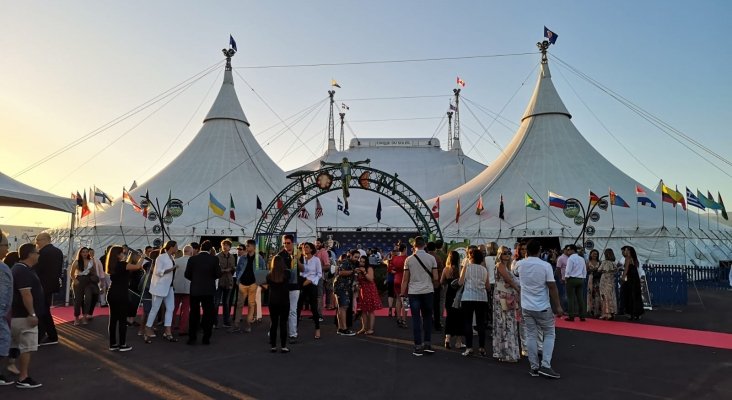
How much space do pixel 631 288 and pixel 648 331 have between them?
1622 millimetres

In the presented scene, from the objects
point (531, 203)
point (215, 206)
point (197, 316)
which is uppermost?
point (531, 203)

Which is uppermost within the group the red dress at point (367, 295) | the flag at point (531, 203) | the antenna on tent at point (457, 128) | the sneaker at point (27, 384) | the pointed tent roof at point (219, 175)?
the antenna on tent at point (457, 128)

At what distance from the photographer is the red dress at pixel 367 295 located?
7582 mm

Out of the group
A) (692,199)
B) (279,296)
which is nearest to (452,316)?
(279,296)

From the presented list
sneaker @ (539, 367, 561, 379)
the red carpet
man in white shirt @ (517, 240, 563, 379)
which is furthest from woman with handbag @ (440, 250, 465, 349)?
the red carpet

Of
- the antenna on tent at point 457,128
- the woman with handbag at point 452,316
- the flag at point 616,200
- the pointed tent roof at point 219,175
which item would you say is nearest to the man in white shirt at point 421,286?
the woman with handbag at point 452,316

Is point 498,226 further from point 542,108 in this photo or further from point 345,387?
point 345,387

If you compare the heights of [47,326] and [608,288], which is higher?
[608,288]

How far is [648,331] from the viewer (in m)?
8.10

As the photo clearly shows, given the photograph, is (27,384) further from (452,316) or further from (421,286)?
(452,316)

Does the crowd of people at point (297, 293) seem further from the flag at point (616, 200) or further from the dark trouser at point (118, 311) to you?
the flag at point (616, 200)

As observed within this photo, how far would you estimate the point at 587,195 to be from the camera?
21.0 m

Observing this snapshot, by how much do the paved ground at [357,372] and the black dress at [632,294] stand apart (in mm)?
2487

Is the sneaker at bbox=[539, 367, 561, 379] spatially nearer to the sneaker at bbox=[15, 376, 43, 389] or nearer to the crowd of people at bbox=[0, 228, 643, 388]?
the crowd of people at bbox=[0, 228, 643, 388]
